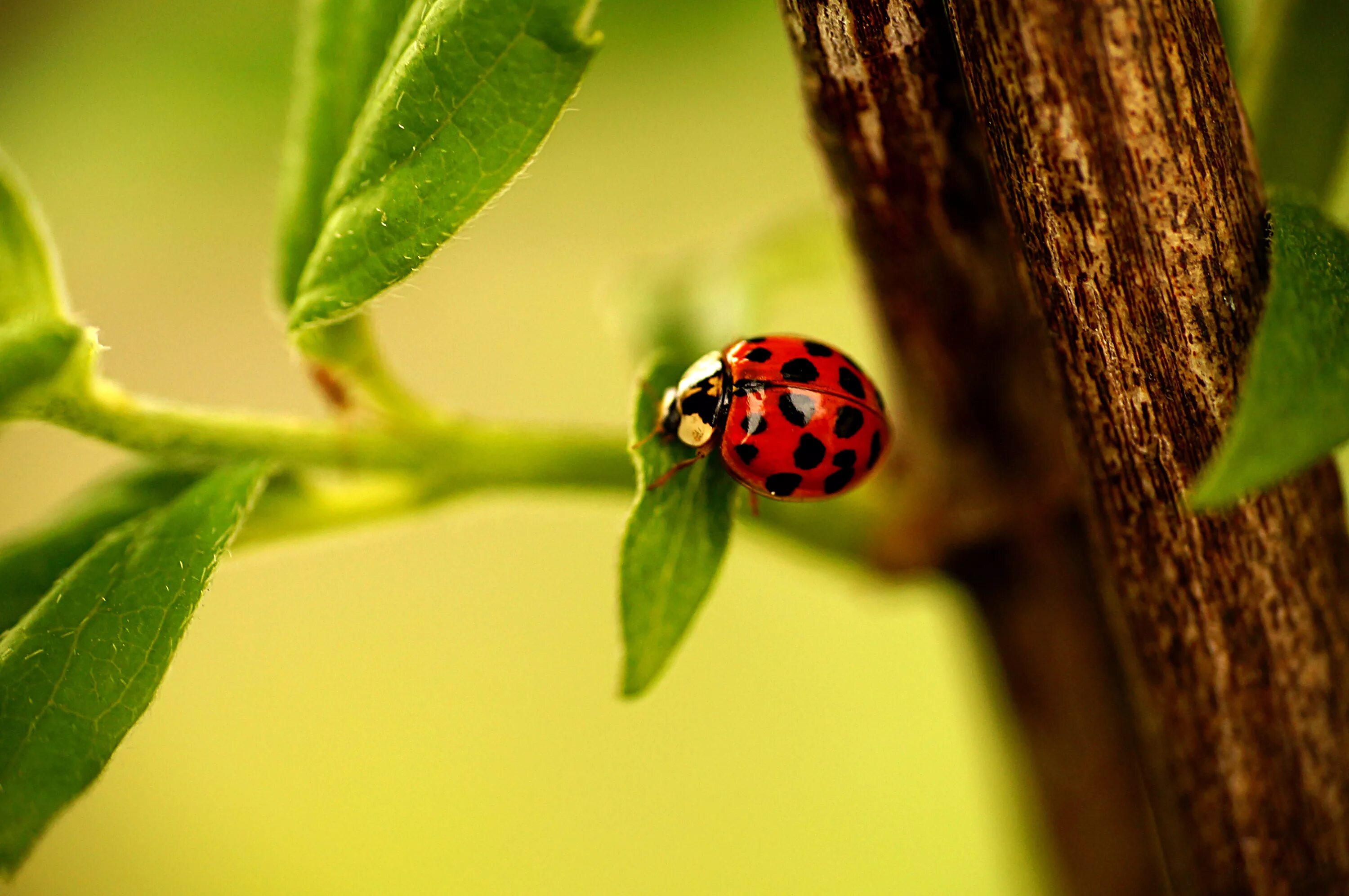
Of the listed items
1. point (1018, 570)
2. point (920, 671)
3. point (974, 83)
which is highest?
point (974, 83)

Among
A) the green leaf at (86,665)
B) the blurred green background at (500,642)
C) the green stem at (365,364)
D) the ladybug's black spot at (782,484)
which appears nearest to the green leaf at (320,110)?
the green stem at (365,364)

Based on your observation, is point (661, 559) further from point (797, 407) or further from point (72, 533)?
point (72, 533)

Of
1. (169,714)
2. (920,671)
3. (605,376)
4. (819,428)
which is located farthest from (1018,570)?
(169,714)

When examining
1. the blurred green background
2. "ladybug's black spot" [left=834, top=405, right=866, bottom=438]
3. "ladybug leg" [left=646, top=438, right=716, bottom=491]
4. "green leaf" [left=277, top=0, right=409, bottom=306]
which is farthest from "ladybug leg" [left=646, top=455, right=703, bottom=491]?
the blurred green background

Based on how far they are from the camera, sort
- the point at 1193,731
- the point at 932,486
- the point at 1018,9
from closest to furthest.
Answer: the point at 1018,9
the point at 1193,731
the point at 932,486

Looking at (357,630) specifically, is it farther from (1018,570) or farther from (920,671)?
(1018,570)

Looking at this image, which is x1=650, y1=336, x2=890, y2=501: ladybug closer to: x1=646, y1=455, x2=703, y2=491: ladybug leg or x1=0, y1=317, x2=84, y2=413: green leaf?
x1=646, y1=455, x2=703, y2=491: ladybug leg

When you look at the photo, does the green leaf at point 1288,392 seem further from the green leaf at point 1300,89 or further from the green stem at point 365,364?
the green stem at point 365,364
